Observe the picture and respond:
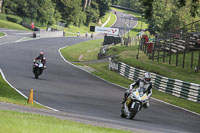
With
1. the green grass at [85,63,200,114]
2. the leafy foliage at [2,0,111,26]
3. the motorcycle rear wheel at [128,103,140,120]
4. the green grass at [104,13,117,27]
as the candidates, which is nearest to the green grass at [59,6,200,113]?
the green grass at [85,63,200,114]

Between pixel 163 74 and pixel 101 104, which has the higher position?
pixel 101 104

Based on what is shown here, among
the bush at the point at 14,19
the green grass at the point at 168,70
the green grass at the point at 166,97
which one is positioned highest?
the bush at the point at 14,19

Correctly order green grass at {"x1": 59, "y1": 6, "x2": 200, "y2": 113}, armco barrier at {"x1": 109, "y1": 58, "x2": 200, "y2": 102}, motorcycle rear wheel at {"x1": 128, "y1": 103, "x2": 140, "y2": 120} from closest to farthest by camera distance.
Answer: motorcycle rear wheel at {"x1": 128, "y1": 103, "x2": 140, "y2": 120} < green grass at {"x1": 59, "y1": 6, "x2": 200, "y2": 113} < armco barrier at {"x1": 109, "y1": 58, "x2": 200, "y2": 102}

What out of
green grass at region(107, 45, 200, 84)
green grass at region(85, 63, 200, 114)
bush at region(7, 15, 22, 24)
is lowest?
green grass at region(85, 63, 200, 114)

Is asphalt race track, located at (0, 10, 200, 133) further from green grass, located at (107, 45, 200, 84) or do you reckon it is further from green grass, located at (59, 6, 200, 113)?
green grass, located at (107, 45, 200, 84)

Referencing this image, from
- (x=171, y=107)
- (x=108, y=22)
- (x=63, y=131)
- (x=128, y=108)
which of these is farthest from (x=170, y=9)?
(x=63, y=131)

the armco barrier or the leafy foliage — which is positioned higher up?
the leafy foliage

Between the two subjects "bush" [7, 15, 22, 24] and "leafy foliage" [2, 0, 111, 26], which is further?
"leafy foliage" [2, 0, 111, 26]

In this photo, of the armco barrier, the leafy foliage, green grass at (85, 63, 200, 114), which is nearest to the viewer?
green grass at (85, 63, 200, 114)

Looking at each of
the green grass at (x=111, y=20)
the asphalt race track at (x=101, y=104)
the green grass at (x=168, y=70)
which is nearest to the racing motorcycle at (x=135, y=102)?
the asphalt race track at (x=101, y=104)

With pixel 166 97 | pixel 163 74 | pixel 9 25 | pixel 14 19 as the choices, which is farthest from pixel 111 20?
pixel 166 97

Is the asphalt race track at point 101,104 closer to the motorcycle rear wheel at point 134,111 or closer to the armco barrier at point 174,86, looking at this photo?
the motorcycle rear wheel at point 134,111

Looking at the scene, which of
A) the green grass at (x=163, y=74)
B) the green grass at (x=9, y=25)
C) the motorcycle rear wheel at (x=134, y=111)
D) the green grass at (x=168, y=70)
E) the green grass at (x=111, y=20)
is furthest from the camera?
the green grass at (x=111, y=20)

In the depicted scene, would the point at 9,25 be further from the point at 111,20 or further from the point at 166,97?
the point at 111,20
